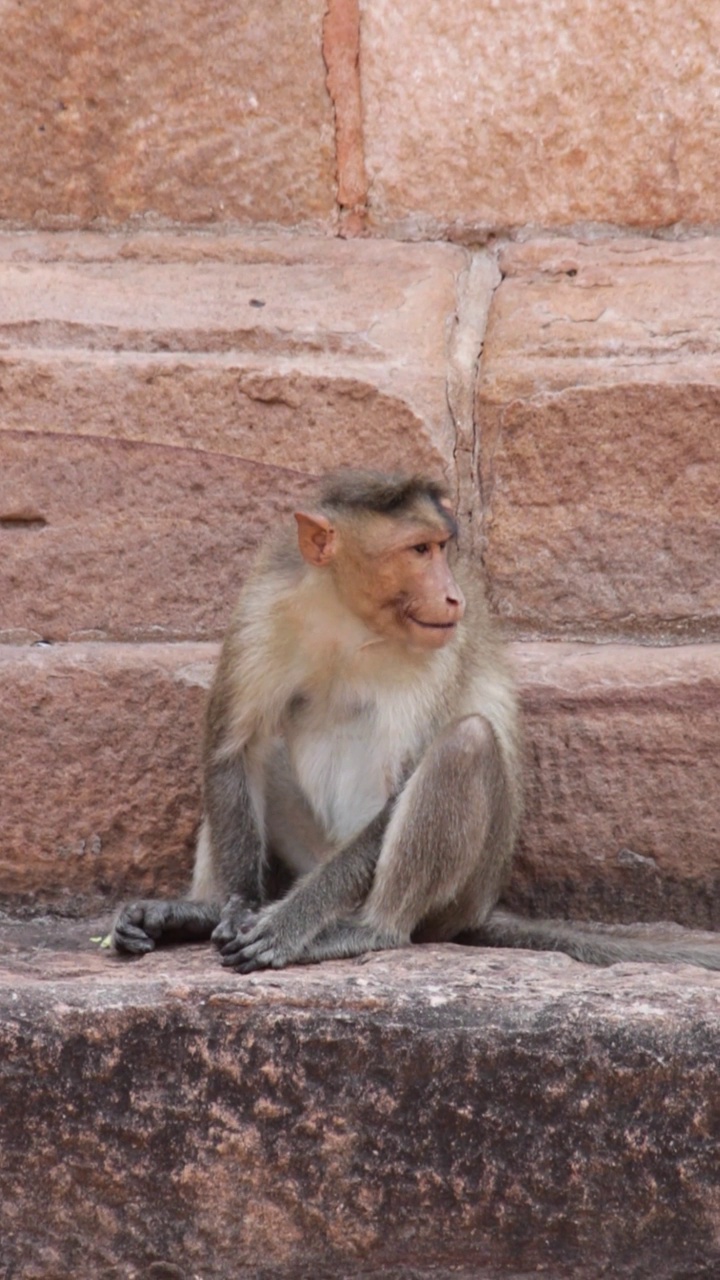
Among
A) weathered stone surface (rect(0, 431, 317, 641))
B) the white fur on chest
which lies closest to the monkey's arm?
the white fur on chest

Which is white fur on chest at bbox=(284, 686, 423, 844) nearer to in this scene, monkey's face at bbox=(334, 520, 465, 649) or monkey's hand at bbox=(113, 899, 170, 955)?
monkey's face at bbox=(334, 520, 465, 649)

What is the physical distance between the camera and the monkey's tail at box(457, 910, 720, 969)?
173 inches

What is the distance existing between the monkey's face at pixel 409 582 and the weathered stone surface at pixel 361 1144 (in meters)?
1.24

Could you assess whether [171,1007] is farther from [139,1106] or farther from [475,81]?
[475,81]

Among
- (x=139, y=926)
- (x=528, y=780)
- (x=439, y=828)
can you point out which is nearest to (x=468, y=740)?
(x=439, y=828)

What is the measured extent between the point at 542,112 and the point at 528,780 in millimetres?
2361

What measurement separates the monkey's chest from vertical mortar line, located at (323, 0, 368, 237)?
205 centimetres

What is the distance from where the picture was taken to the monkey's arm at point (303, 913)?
4262 millimetres

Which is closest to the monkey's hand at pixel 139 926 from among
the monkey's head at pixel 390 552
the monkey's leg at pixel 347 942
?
the monkey's leg at pixel 347 942

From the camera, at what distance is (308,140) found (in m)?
6.00

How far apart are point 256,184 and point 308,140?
0.23 m

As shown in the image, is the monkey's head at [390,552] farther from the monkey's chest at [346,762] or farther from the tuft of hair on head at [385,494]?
the monkey's chest at [346,762]

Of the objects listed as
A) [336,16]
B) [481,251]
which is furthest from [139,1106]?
[336,16]

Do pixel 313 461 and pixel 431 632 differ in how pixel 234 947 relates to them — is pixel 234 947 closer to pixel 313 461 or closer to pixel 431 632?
pixel 431 632
